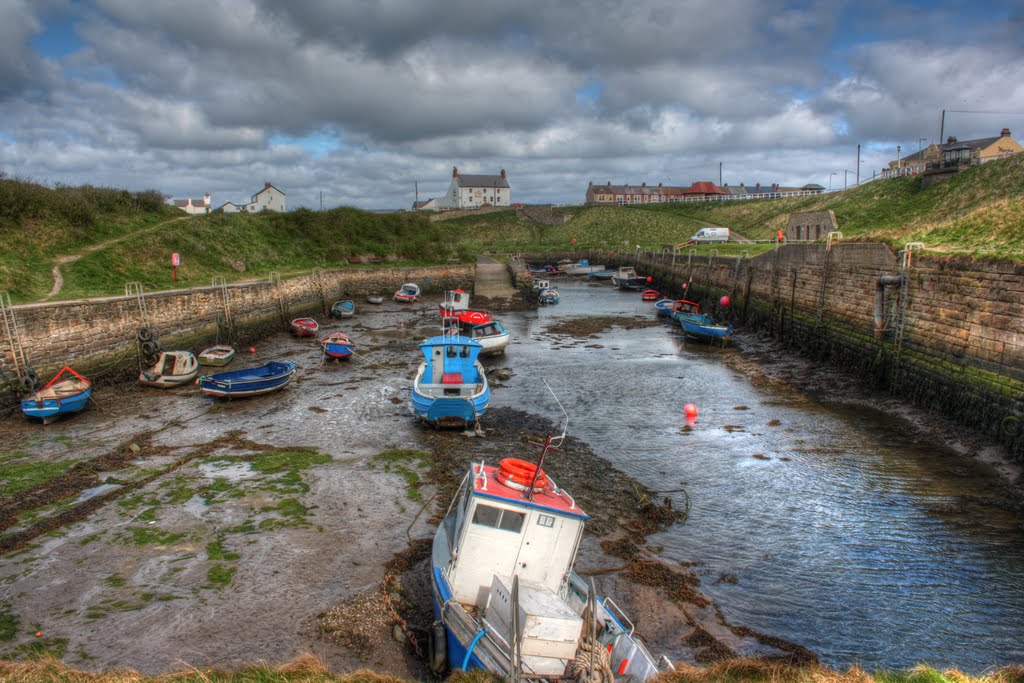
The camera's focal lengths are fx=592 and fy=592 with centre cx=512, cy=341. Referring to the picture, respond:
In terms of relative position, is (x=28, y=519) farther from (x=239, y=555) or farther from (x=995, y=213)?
(x=995, y=213)

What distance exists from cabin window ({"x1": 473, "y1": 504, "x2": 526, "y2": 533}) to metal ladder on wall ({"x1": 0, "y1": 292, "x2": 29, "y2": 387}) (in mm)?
18316

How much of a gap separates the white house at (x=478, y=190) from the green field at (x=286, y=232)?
4984 centimetres

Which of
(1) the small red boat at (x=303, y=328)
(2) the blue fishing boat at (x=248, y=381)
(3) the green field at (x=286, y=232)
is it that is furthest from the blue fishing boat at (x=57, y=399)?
(1) the small red boat at (x=303, y=328)

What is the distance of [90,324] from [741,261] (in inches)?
1444

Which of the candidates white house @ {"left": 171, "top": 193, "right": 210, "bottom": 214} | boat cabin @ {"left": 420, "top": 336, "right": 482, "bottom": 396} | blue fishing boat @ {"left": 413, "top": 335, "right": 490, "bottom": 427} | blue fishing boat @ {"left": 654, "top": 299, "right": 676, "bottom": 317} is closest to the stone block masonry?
boat cabin @ {"left": 420, "top": 336, "right": 482, "bottom": 396}

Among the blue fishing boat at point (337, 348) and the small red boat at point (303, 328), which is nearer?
the blue fishing boat at point (337, 348)

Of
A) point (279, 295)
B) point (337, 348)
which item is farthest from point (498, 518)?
point (279, 295)

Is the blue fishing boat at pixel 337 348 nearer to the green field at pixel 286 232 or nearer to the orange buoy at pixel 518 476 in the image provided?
the green field at pixel 286 232

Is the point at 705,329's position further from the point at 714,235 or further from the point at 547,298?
the point at 714,235

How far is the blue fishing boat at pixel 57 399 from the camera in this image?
17.8 m

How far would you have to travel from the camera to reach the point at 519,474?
9.55m

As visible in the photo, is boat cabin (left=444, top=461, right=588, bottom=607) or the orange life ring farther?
the orange life ring

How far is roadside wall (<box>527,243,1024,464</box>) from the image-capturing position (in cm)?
1608

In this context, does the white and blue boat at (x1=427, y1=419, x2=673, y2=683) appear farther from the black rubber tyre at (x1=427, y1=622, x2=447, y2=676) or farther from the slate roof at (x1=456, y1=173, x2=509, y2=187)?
the slate roof at (x1=456, y1=173, x2=509, y2=187)
